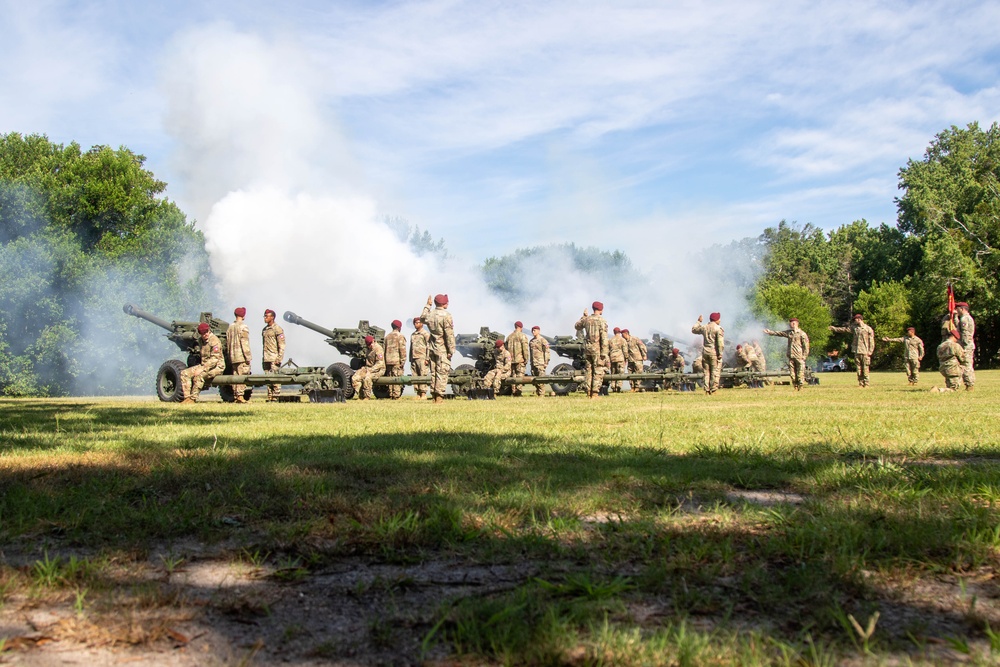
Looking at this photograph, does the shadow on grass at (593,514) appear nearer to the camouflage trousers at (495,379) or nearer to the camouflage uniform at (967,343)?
the camouflage uniform at (967,343)

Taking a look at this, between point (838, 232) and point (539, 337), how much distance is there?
73.9 meters

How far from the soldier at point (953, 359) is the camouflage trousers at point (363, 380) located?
45.5ft

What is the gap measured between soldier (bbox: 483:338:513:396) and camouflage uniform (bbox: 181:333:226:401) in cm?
780

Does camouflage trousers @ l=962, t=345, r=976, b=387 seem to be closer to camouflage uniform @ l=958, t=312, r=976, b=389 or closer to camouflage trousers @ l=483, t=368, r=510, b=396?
camouflage uniform @ l=958, t=312, r=976, b=389

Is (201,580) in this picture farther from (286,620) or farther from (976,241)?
(976,241)

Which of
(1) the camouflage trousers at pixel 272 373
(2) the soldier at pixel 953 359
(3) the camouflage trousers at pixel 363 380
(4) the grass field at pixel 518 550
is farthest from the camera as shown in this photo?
(3) the camouflage trousers at pixel 363 380

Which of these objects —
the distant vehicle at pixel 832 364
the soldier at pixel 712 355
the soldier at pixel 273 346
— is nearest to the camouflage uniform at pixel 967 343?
the soldier at pixel 712 355

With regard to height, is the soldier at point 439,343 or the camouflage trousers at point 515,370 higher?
the soldier at point 439,343

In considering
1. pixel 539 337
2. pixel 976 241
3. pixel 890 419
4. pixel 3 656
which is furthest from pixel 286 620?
pixel 976 241

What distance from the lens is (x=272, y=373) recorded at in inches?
822

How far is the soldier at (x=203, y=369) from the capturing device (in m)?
18.4

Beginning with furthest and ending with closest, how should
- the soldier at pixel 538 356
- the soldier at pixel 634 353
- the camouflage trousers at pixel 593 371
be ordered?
the soldier at pixel 634 353 → the soldier at pixel 538 356 → the camouflage trousers at pixel 593 371

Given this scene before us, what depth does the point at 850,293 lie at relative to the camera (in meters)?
73.7

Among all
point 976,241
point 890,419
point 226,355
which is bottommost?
point 890,419
